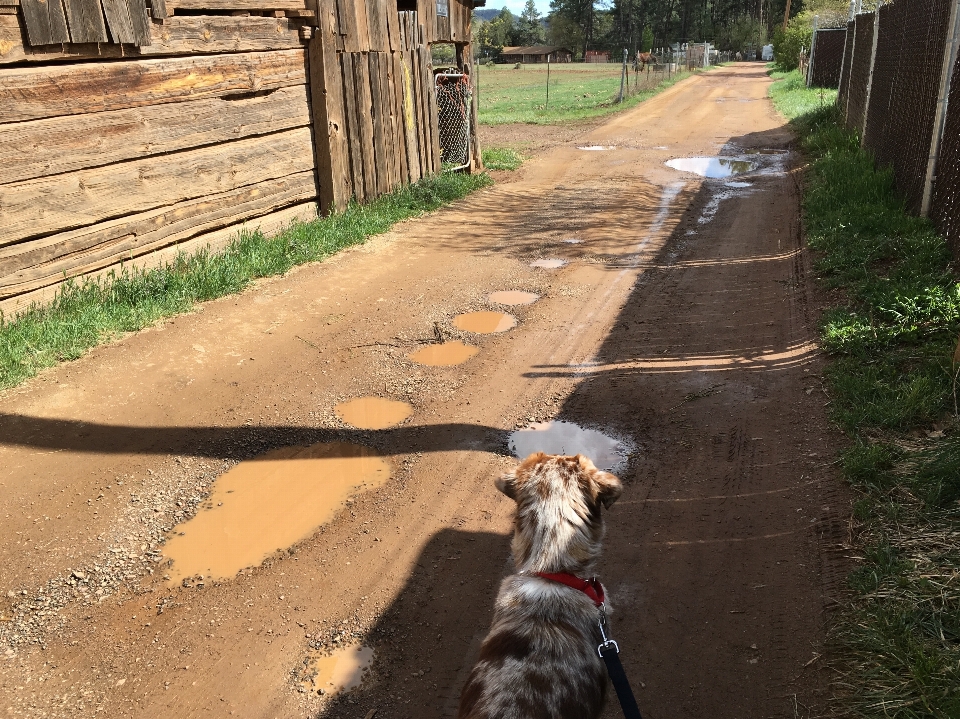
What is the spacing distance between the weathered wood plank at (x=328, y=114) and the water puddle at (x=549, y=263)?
3.43 meters

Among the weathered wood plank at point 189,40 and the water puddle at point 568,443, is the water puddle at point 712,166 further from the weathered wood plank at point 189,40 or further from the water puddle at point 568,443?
the water puddle at point 568,443

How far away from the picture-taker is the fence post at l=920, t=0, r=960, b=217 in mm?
7848

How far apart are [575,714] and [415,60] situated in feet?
41.5

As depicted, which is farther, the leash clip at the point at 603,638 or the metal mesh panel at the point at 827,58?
the metal mesh panel at the point at 827,58

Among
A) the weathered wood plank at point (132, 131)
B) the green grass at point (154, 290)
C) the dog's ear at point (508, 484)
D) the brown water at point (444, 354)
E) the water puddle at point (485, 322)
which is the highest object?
the weathered wood plank at point (132, 131)

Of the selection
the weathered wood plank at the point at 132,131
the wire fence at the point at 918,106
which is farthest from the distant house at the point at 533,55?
the weathered wood plank at the point at 132,131

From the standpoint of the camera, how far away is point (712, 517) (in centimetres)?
444

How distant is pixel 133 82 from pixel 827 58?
29546 millimetres

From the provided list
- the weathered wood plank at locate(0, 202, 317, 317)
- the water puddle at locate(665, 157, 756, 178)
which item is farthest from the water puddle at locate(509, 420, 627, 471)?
the water puddle at locate(665, 157, 756, 178)

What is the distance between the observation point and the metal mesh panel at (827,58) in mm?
28969

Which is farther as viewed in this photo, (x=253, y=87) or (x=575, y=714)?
(x=253, y=87)

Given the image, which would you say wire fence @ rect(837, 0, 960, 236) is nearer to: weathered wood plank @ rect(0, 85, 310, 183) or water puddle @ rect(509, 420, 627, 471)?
water puddle @ rect(509, 420, 627, 471)

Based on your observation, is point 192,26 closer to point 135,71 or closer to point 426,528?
point 135,71

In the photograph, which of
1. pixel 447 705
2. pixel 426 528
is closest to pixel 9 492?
pixel 426 528
